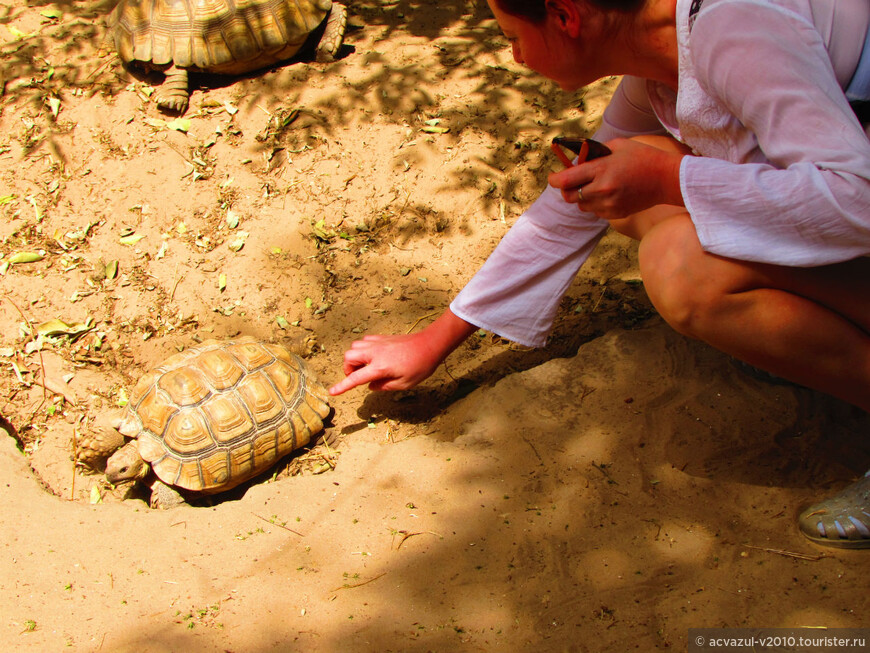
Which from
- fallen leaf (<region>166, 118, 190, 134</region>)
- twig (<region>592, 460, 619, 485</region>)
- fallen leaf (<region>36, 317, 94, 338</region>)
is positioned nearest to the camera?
twig (<region>592, 460, 619, 485</region>)

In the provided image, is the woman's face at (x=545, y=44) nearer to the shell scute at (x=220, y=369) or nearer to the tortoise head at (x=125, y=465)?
the shell scute at (x=220, y=369)

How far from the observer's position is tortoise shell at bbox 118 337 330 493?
2.93 metres

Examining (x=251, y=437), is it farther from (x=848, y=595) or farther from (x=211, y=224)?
(x=848, y=595)

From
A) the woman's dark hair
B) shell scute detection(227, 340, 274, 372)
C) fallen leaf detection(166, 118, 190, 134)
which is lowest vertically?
shell scute detection(227, 340, 274, 372)

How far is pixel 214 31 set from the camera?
189 inches

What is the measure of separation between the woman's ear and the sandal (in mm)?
1565

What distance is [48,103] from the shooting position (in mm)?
4480

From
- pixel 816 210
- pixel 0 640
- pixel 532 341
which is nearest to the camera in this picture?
pixel 816 210

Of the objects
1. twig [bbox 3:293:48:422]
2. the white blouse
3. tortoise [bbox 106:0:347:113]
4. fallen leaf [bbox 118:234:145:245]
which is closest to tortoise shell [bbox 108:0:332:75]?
tortoise [bbox 106:0:347:113]

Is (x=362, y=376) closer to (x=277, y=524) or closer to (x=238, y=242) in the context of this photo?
(x=277, y=524)

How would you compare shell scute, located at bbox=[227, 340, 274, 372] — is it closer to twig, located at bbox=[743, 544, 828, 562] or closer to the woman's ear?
the woman's ear

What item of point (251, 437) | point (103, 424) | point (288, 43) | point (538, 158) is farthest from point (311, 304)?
point (288, 43)

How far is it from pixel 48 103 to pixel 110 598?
3697 millimetres

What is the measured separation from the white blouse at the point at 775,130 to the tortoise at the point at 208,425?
1.98 meters
